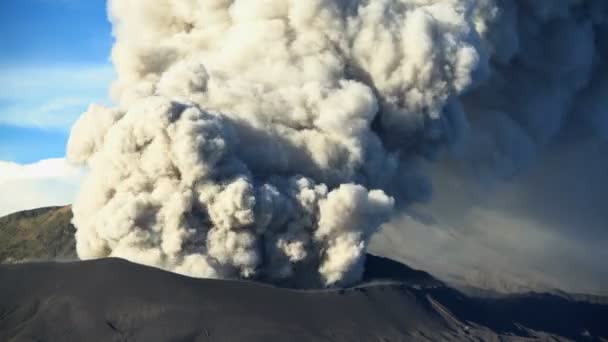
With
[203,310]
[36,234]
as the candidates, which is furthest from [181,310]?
[36,234]

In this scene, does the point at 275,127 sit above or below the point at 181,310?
above

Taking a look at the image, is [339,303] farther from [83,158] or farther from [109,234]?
[83,158]

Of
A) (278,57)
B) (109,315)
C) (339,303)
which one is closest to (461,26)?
(278,57)

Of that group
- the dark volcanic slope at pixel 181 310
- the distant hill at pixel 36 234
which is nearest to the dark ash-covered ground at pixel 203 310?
the dark volcanic slope at pixel 181 310

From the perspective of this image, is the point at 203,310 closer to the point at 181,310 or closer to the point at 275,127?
the point at 181,310

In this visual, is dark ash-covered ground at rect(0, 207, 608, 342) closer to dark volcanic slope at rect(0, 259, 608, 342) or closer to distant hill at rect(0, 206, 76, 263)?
dark volcanic slope at rect(0, 259, 608, 342)

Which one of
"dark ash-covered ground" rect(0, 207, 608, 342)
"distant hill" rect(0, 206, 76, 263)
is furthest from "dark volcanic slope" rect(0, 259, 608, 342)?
"distant hill" rect(0, 206, 76, 263)

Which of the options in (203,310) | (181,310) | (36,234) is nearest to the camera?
(181,310)

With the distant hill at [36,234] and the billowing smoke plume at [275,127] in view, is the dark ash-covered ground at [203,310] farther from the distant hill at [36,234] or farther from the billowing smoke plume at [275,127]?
the distant hill at [36,234]
